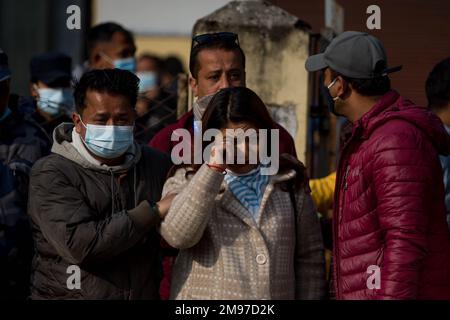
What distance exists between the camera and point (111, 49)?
8438mm

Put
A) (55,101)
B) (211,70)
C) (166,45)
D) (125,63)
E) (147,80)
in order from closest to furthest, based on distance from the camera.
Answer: (211,70), (55,101), (125,63), (147,80), (166,45)

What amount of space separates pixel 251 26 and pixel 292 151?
6.45 feet

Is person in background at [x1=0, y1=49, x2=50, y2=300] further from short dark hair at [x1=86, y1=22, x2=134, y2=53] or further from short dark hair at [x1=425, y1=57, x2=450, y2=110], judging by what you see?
short dark hair at [x1=86, y1=22, x2=134, y2=53]

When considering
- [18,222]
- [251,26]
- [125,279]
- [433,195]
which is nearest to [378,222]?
A: [433,195]

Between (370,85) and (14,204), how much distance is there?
6.14 ft

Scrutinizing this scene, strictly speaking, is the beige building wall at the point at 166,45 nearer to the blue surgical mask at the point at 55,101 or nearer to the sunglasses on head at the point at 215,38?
the blue surgical mask at the point at 55,101

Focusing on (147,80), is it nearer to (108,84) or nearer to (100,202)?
(108,84)

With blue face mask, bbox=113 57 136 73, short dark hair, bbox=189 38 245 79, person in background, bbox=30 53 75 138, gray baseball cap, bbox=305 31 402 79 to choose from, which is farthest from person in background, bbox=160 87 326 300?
blue face mask, bbox=113 57 136 73

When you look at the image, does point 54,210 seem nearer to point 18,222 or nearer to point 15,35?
point 18,222

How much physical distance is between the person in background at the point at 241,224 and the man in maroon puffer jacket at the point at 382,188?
19 cm

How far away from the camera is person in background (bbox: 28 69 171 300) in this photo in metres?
4.85

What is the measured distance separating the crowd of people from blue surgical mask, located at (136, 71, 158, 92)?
12.0 ft

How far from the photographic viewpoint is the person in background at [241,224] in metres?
4.78

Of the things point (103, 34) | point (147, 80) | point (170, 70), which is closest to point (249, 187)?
point (103, 34)
